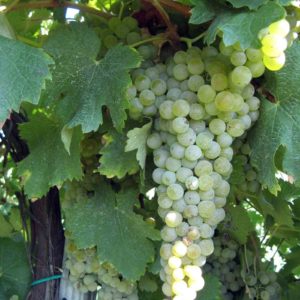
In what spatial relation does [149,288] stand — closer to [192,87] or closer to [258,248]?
[258,248]

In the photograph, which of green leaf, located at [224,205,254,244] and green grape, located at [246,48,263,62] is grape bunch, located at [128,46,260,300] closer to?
green grape, located at [246,48,263,62]

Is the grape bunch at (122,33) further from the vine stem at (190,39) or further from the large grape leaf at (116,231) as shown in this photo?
the large grape leaf at (116,231)

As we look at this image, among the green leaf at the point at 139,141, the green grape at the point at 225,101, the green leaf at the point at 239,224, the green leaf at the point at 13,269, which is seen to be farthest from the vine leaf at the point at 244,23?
the green leaf at the point at 13,269

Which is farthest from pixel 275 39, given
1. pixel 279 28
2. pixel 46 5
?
pixel 46 5

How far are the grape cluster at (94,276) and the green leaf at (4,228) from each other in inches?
11.0

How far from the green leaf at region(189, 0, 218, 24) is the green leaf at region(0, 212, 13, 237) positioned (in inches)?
33.5

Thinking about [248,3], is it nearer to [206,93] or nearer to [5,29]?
[206,93]

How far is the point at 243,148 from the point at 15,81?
1.54 ft

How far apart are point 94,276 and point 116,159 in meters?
0.35

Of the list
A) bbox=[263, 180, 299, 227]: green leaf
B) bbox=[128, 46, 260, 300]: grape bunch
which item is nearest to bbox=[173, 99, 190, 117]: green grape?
bbox=[128, 46, 260, 300]: grape bunch

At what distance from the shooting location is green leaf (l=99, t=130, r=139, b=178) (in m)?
1.13

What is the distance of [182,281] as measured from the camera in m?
0.98

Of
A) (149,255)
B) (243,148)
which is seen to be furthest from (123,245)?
(243,148)

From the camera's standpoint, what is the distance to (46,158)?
1211 mm
